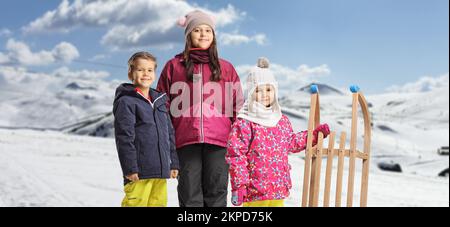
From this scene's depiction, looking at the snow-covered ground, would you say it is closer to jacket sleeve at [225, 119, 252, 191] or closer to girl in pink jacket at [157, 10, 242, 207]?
girl in pink jacket at [157, 10, 242, 207]

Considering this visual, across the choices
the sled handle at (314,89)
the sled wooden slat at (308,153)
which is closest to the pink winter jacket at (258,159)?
the sled wooden slat at (308,153)

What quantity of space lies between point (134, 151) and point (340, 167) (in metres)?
1.64

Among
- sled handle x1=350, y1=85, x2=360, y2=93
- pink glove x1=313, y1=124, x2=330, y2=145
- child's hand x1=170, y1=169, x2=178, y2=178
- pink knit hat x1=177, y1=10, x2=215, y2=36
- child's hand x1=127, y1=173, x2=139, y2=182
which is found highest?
pink knit hat x1=177, y1=10, x2=215, y2=36

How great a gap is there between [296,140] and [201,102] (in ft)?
2.14

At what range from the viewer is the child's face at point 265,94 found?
10.7 feet

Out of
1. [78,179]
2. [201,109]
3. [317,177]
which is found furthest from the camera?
[78,179]

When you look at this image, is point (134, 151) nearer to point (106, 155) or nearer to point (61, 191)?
point (61, 191)

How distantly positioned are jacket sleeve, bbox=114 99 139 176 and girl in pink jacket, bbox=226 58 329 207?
0.53 metres

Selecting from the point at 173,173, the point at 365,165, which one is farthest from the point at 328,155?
the point at 173,173

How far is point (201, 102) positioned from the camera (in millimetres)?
3285

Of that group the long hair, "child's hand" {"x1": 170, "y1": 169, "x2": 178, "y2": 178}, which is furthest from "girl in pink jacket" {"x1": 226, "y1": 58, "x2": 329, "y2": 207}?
"child's hand" {"x1": 170, "y1": 169, "x2": 178, "y2": 178}

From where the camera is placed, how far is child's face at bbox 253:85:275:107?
10.7ft

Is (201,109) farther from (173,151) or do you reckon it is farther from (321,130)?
(321,130)
